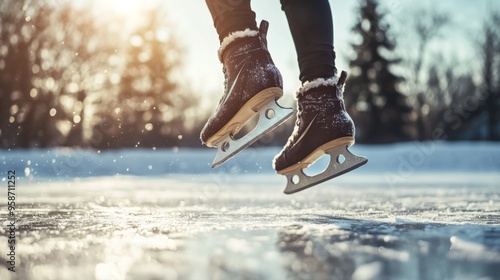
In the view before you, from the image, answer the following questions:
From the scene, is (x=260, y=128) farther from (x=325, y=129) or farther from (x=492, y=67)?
(x=492, y=67)

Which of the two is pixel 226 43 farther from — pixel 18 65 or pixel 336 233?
pixel 18 65

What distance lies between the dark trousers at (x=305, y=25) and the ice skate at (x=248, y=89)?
0.18 ft

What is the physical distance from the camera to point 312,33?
224 centimetres

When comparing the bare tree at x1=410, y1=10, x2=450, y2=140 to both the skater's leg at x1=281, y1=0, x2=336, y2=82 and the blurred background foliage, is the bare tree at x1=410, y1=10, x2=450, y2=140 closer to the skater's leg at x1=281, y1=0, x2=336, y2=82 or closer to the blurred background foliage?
the blurred background foliage

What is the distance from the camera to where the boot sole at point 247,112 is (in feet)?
7.35

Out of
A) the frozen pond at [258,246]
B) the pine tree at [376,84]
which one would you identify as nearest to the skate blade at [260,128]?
the frozen pond at [258,246]

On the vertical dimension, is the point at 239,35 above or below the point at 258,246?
above

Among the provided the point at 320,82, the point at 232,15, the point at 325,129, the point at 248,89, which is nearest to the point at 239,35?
the point at 232,15

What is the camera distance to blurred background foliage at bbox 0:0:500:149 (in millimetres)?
20469

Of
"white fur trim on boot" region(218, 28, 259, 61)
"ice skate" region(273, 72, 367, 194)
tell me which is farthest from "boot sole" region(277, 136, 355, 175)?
"white fur trim on boot" region(218, 28, 259, 61)

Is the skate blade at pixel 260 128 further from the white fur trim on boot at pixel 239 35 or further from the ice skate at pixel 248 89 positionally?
the white fur trim on boot at pixel 239 35

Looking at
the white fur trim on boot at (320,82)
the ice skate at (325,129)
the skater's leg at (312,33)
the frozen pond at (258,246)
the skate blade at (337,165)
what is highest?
the skater's leg at (312,33)

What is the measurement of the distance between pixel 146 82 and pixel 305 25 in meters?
25.8

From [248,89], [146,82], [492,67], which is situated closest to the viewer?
[248,89]
